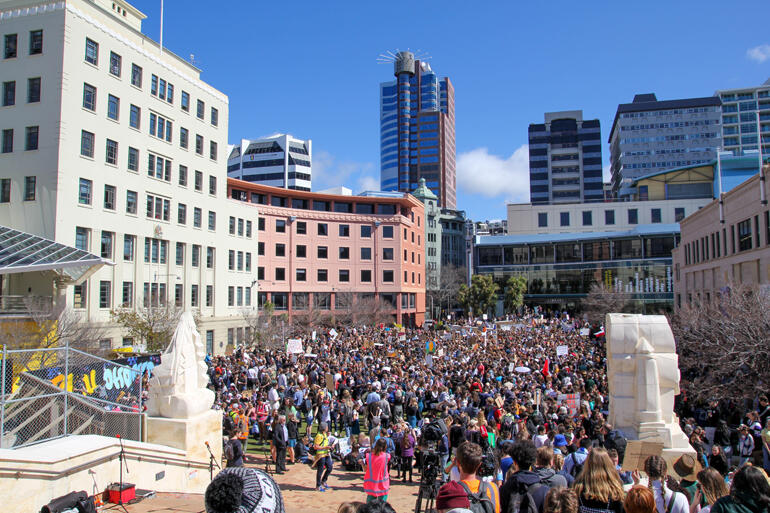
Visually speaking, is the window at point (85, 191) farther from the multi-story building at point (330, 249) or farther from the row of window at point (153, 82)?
the multi-story building at point (330, 249)

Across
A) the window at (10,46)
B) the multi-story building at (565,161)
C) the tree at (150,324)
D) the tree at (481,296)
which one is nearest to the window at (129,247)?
the tree at (150,324)

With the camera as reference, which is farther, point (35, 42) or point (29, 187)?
point (35, 42)

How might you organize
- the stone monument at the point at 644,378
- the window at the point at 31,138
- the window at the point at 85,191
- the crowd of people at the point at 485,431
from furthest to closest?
the window at the point at 85,191
the window at the point at 31,138
the stone monument at the point at 644,378
the crowd of people at the point at 485,431

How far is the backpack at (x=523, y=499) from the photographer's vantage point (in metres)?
5.23

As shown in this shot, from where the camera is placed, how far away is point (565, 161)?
12538cm

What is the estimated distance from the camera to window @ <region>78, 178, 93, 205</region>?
30.7 m

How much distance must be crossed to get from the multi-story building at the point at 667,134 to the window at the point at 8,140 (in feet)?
406

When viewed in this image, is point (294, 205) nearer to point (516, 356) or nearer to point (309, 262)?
point (309, 262)

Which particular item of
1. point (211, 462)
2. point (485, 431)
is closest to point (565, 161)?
point (485, 431)

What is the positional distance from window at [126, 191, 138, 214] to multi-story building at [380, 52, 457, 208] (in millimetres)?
111993

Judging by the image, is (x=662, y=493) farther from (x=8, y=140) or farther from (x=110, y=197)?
(x=8, y=140)

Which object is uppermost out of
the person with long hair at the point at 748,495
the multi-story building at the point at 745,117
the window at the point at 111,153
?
the multi-story building at the point at 745,117

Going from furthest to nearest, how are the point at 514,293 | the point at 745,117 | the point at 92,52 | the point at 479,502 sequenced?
the point at 745,117, the point at 514,293, the point at 92,52, the point at 479,502

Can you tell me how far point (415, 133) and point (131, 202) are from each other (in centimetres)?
12363
